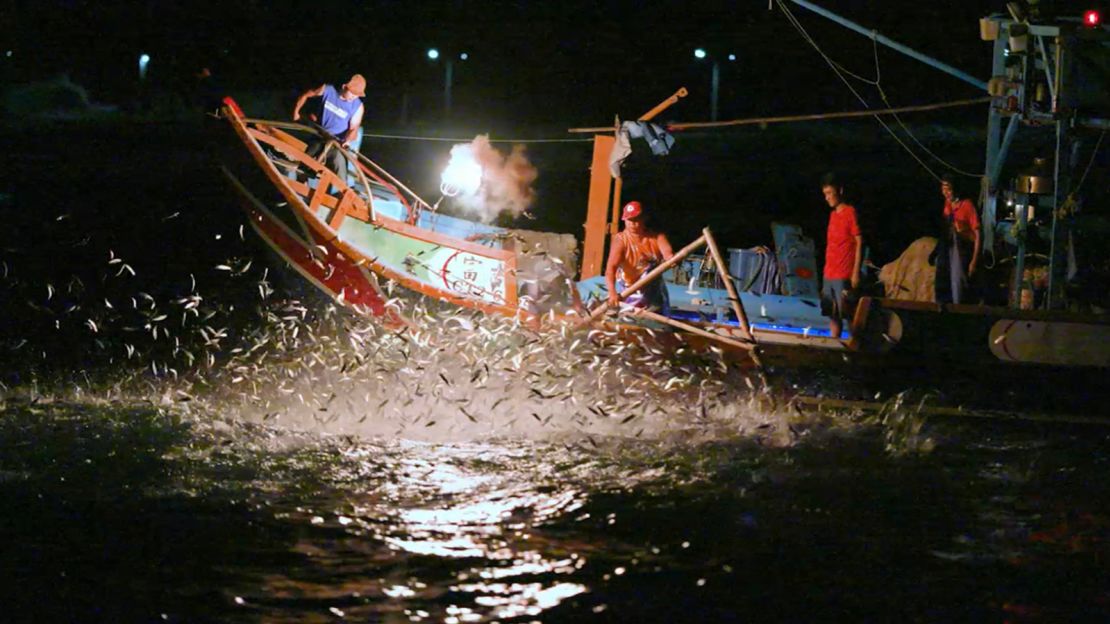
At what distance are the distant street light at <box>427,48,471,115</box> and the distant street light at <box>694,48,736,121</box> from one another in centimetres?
799

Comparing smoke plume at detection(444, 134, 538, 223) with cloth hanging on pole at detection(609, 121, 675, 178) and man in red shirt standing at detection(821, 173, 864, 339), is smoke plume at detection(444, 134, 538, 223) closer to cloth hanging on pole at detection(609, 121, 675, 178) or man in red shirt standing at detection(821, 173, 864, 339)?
cloth hanging on pole at detection(609, 121, 675, 178)

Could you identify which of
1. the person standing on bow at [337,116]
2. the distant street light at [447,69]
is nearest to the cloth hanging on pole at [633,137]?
the person standing on bow at [337,116]

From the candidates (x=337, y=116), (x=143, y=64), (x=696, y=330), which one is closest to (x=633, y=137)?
(x=696, y=330)

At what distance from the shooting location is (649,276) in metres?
12.3

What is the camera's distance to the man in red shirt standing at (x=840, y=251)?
1289 cm

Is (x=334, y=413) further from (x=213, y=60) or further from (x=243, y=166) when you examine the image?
(x=213, y=60)

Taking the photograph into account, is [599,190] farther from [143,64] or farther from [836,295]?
[143,64]

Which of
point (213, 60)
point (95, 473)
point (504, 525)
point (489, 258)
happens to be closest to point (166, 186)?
point (213, 60)

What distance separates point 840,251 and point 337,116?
19.5 ft

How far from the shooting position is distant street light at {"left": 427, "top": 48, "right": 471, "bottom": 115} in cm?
3975

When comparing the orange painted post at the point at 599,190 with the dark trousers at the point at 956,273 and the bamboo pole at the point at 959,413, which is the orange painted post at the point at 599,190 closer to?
the bamboo pole at the point at 959,413

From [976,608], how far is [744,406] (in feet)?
15.2

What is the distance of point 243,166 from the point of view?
14336mm

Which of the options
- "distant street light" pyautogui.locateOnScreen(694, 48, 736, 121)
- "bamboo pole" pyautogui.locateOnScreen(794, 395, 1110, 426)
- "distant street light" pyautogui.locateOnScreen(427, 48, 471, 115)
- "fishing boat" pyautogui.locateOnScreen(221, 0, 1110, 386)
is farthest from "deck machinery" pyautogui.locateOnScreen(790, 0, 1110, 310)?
"distant street light" pyautogui.locateOnScreen(427, 48, 471, 115)
